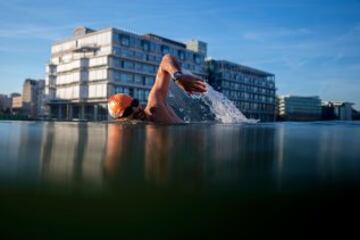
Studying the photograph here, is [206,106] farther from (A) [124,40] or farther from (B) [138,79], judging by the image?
(A) [124,40]

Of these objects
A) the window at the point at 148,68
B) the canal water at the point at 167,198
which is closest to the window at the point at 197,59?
the window at the point at 148,68

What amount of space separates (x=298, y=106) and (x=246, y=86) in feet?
74.8

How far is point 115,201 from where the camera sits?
1.26 metres

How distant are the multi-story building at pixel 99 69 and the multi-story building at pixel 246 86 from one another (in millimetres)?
9010

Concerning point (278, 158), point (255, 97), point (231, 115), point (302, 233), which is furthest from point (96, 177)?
point (255, 97)

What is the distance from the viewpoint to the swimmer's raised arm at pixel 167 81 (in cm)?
817

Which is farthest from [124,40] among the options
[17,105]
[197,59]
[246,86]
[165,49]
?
[17,105]

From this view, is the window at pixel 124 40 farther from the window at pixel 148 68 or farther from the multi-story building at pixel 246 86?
the multi-story building at pixel 246 86

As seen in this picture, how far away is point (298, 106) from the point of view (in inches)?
3354

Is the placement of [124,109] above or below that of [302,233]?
above

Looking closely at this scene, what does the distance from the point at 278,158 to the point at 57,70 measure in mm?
58984

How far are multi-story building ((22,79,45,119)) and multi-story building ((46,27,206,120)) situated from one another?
46.1 feet

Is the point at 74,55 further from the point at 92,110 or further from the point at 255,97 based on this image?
the point at 255,97

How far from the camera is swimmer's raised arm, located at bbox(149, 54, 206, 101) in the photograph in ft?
26.8
